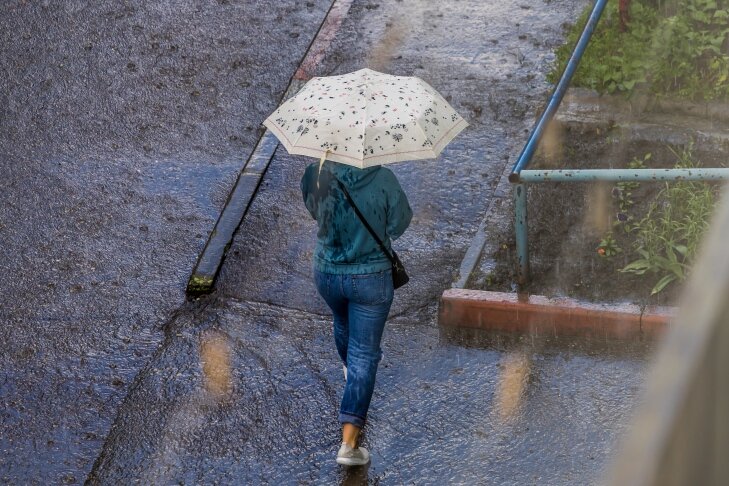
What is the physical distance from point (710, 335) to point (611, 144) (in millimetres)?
6415

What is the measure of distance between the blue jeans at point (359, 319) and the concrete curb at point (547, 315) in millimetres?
1007

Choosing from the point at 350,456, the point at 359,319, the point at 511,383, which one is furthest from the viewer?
the point at 511,383

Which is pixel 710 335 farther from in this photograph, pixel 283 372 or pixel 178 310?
pixel 178 310

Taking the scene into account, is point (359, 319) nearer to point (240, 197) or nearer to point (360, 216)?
point (360, 216)

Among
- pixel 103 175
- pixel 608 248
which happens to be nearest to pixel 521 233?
pixel 608 248

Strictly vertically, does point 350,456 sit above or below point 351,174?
below

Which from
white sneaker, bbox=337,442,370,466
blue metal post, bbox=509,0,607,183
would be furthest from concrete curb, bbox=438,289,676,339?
white sneaker, bbox=337,442,370,466

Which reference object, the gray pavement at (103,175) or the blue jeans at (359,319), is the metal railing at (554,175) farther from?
the gray pavement at (103,175)

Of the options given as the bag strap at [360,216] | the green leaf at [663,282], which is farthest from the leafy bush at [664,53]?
the bag strap at [360,216]

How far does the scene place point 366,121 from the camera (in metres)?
4.22

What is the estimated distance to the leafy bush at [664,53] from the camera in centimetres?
713

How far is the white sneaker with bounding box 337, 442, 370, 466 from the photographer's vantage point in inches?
185

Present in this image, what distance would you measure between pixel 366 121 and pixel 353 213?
398mm

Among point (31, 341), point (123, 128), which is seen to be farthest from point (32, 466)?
point (123, 128)
